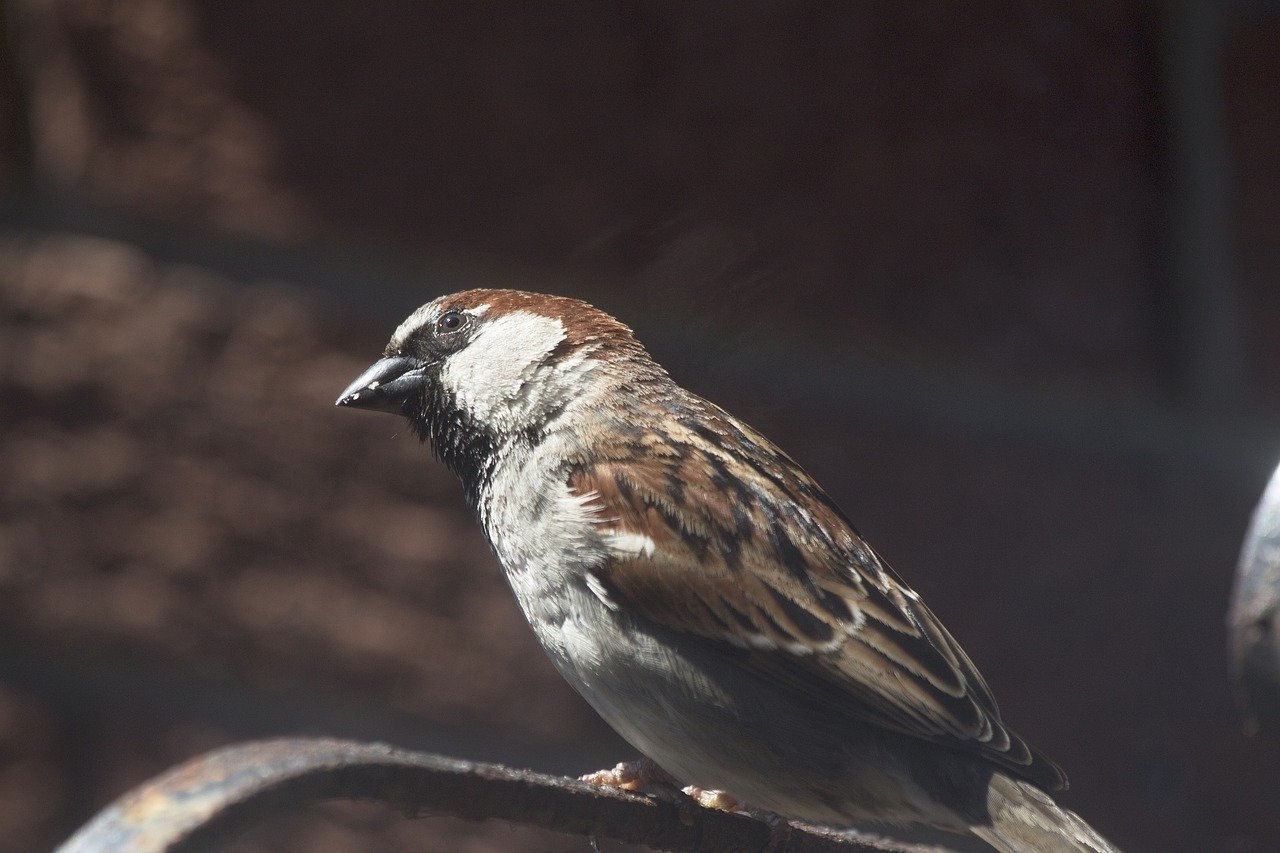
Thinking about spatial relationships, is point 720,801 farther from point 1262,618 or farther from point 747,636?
point 1262,618

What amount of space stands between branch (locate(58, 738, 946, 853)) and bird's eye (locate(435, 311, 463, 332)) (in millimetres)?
455

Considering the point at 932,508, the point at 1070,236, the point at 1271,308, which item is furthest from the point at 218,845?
the point at 1271,308

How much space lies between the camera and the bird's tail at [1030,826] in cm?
77

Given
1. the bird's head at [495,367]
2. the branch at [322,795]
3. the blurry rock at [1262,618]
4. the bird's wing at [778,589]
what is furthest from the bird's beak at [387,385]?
the blurry rock at [1262,618]

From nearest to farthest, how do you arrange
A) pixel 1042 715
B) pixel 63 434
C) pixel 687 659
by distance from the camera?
pixel 687 659
pixel 63 434
pixel 1042 715

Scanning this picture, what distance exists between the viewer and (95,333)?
104cm

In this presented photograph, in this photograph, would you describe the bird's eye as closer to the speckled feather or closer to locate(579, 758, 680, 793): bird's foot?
the speckled feather

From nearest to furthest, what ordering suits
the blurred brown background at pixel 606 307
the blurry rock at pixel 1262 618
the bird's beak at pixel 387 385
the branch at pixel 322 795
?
the branch at pixel 322 795 < the blurry rock at pixel 1262 618 < the bird's beak at pixel 387 385 < the blurred brown background at pixel 606 307

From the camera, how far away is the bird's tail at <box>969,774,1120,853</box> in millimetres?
773

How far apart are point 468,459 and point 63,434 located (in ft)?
1.17

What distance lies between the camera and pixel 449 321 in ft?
3.07

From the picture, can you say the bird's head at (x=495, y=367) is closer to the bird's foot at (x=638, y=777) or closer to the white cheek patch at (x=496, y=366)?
the white cheek patch at (x=496, y=366)

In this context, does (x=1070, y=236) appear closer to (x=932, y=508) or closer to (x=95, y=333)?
(x=932, y=508)

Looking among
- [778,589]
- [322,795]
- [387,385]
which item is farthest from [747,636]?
[322,795]
